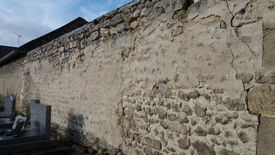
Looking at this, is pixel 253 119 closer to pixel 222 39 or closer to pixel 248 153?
pixel 248 153

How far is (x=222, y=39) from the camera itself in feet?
6.71

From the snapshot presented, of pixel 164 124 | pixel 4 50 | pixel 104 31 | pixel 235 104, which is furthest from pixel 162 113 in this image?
pixel 4 50

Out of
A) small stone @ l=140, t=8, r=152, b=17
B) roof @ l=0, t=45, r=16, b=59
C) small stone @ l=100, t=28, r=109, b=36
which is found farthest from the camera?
roof @ l=0, t=45, r=16, b=59

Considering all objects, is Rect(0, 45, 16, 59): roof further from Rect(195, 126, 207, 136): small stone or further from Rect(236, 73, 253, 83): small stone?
Rect(236, 73, 253, 83): small stone

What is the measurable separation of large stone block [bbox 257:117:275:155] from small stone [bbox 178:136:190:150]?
757 millimetres

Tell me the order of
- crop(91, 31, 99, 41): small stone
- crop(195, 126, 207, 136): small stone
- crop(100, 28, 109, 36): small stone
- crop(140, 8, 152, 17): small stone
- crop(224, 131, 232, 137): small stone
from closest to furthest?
1. crop(224, 131, 232, 137): small stone
2. crop(195, 126, 207, 136): small stone
3. crop(140, 8, 152, 17): small stone
4. crop(100, 28, 109, 36): small stone
5. crop(91, 31, 99, 41): small stone

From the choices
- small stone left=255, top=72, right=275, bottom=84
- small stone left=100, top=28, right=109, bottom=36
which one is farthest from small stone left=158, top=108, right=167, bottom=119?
small stone left=100, top=28, right=109, bottom=36

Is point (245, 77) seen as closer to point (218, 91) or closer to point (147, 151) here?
point (218, 91)

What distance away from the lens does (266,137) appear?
5.50ft

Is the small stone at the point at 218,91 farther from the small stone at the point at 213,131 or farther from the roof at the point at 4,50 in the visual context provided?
the roof at the point at 4,50

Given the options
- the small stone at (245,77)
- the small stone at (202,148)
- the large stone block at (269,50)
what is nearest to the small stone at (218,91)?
the small stone at (245,77)

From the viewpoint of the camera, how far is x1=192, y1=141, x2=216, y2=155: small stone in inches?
82.8

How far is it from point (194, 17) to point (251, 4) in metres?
0.62

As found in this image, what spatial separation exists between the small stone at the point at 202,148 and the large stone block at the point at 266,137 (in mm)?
475
